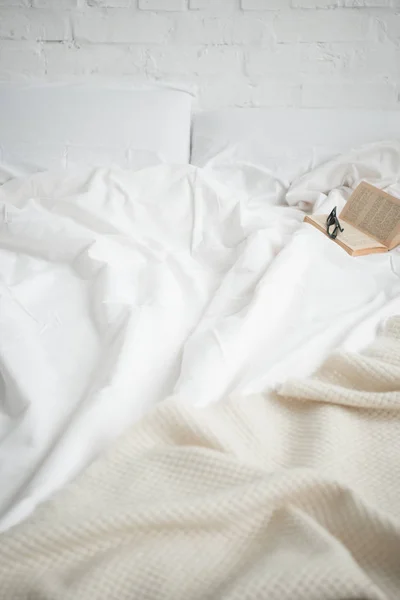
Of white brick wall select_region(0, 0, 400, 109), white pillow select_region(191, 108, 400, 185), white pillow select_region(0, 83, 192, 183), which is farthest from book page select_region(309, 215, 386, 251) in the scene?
white brick wall select_region(0, 0, 400, 109)

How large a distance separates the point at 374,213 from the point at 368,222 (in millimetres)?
27

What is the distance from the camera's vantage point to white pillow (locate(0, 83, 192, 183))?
160 cm

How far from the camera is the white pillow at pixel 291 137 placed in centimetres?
163

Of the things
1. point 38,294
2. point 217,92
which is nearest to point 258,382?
point 38,294

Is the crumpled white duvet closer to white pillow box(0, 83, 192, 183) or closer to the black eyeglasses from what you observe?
the black eyeglasses

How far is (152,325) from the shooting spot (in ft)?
2.77

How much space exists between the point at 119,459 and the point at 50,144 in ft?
4.13

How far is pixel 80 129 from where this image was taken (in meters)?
1.62

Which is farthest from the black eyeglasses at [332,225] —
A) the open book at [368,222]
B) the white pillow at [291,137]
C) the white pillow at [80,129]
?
the white pillow at [80,129]

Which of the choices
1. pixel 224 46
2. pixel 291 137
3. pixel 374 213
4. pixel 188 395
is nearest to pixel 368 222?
pixel 374 213

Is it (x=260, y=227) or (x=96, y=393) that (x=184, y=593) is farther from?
(x=260, y=227)

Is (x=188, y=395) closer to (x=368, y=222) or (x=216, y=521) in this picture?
(x=216, y=521)

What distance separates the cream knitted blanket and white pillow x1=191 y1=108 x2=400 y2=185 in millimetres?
1138

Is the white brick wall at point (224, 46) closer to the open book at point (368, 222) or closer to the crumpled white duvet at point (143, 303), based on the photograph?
the crumpled white duvet at point (143, 303)
